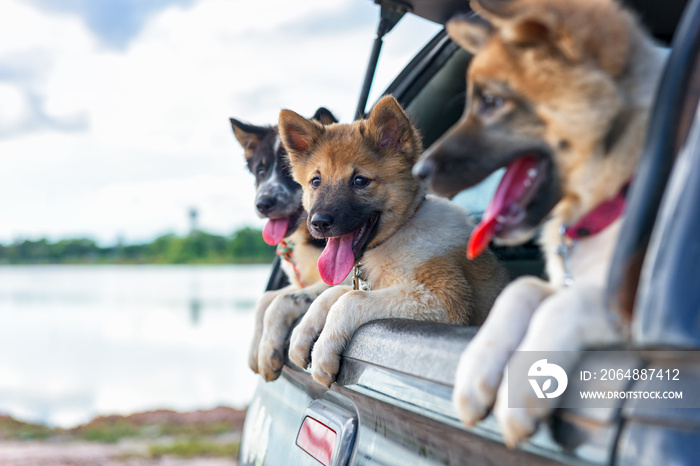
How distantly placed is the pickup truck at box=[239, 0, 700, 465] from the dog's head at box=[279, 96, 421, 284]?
2.02 ft

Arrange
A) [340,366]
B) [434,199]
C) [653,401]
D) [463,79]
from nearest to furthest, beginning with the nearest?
1. [653,401]
2. [340,366]
3. [434,199]
4. [463,79]

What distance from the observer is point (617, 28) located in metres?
1.25

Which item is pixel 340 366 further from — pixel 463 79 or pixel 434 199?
pixel 463 79

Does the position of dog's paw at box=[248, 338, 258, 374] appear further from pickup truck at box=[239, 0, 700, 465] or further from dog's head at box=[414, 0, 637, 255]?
dog's head at box=[414, 0, 637, 255]

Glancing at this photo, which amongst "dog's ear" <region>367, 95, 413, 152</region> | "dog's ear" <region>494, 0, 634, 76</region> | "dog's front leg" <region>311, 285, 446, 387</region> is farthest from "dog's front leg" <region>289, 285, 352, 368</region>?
"dog's ear" <region>494, 0, 634, 76</region>

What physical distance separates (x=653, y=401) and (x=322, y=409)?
1.12m

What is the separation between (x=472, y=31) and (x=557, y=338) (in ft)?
2.72

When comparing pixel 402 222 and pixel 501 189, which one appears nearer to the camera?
pixel 501 189

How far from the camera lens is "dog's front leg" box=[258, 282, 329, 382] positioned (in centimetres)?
236

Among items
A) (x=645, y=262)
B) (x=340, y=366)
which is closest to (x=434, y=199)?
(x=340, y=366)

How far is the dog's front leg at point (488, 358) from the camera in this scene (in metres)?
1.07

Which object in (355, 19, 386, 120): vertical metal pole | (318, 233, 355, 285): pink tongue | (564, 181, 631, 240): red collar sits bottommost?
(318, 233, 355, 285): pink tongue

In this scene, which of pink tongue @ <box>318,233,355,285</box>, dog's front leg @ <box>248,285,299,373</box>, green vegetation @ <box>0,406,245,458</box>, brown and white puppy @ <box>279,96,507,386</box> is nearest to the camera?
brown and white puppy @ <box>279,96,507,386</box>

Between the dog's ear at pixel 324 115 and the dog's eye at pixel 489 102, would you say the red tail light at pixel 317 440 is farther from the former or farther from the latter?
the dog's ear at pixel 324 115
